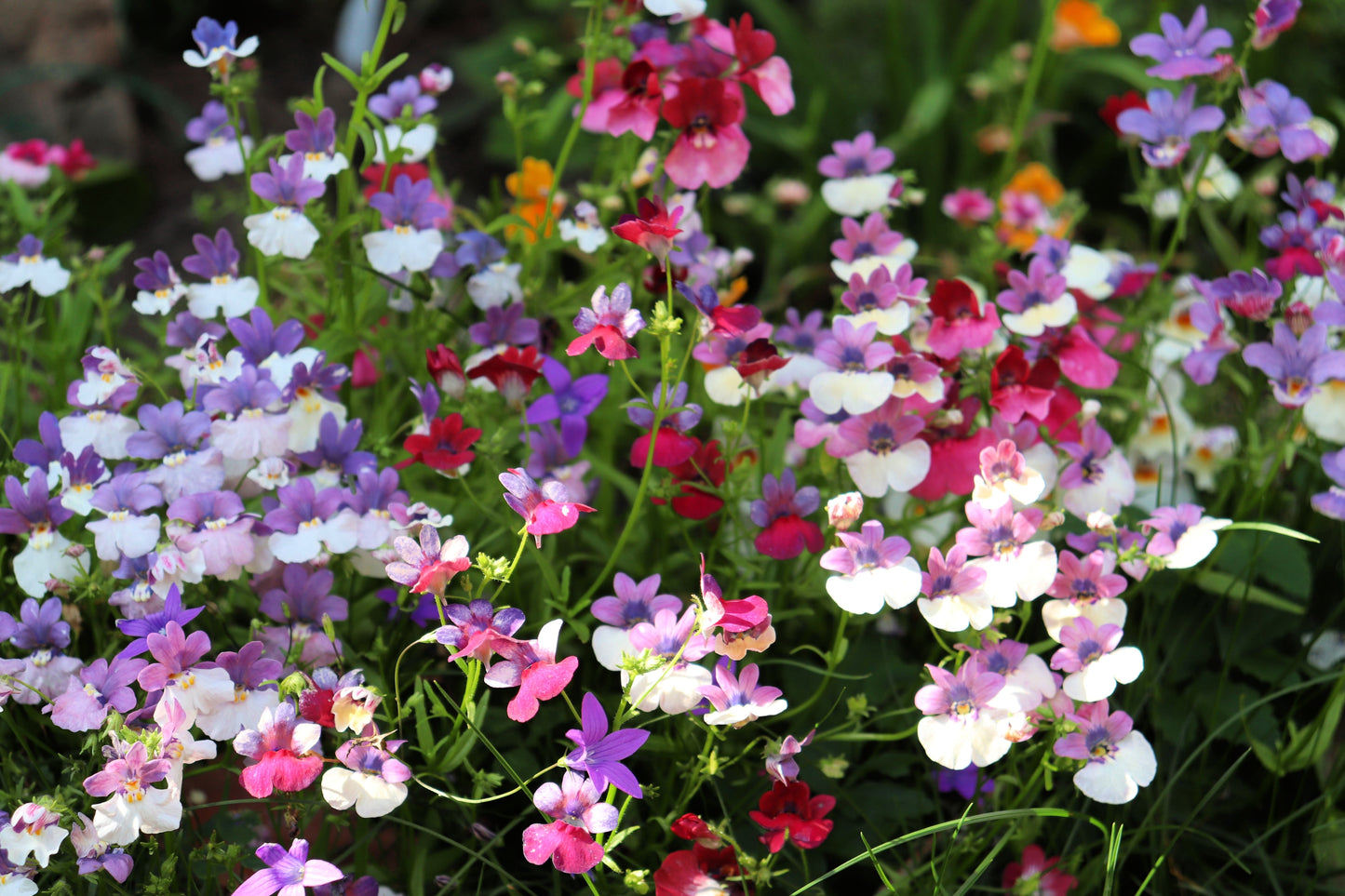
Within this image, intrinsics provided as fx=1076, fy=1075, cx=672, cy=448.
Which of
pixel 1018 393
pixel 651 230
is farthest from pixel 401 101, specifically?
pixel 1018 393

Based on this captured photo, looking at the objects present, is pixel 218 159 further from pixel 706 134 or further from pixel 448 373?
pixel 706 134

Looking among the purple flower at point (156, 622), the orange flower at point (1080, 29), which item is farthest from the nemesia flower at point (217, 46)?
the orange flower at point (1080, 29)

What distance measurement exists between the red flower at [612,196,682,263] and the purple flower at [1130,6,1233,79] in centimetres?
58

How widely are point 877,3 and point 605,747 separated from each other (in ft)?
8.96

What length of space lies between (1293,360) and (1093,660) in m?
0.38

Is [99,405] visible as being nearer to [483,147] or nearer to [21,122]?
[21,122]

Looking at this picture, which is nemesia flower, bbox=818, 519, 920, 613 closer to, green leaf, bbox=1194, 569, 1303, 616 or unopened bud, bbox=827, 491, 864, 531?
unopened bud, bbox=827, 491, 864, 531

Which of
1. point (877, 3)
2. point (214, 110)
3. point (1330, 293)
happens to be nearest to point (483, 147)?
point (877, 3)

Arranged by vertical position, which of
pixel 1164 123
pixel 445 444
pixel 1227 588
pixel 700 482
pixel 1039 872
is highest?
pixel 1164 123

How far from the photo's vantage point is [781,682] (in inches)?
44.0

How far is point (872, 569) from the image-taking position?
2.80 feet

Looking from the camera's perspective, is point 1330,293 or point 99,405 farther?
point 1330,293

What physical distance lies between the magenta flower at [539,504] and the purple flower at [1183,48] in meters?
0.77

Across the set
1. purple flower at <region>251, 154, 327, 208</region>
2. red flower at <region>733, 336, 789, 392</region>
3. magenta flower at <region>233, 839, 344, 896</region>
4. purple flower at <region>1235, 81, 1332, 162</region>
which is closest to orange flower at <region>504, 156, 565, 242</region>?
purple flower at <region>251, 154, 327, 208</region>
